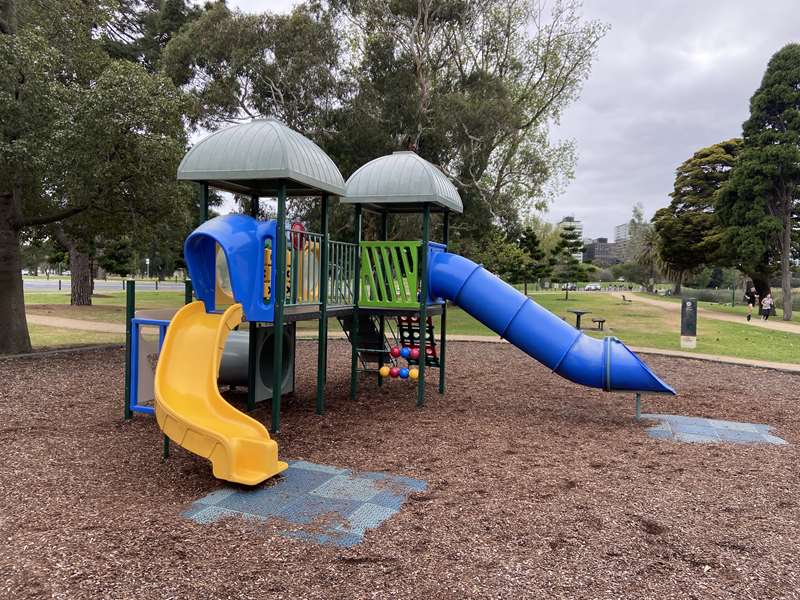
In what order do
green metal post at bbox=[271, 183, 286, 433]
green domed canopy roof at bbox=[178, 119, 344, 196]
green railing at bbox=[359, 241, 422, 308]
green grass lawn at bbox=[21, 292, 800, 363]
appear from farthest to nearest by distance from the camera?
green grass lawn at bbox=[21, 292, 800, 363] < green railing at bbox=[359, 241, 422, 308] < green metal post at bbox=[271, 183, 286, 433] < green domed canopy roof at bbox=[178, 119, 344, 196]

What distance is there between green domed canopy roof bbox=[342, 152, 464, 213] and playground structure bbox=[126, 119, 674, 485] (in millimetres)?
22

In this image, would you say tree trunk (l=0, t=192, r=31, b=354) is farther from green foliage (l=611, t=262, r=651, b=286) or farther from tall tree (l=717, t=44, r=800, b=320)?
green foliage (l=611, t=262, r=651, b=286)

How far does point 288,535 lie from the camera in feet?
13.3

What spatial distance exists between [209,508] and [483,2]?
22474 millimetres

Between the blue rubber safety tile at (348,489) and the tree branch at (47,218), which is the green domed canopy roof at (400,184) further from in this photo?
the tree branch at (47,218)

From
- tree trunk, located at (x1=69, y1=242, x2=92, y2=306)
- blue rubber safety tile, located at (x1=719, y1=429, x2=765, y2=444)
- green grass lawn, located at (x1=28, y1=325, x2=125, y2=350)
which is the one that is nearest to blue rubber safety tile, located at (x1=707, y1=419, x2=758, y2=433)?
blue rubber safety tile, located at (x1=719, y1=429, x2=765, y2=444)

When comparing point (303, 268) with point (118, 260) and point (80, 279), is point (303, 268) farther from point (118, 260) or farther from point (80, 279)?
point (118, 260)

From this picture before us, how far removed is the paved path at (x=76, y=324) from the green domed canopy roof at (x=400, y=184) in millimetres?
11591

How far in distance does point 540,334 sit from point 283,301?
384 centimetres

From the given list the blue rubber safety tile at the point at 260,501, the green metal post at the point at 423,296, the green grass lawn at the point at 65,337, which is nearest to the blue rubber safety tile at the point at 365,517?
the blue rubber safety tile at the point at 260,501

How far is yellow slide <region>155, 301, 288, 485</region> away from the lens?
4.88 metres

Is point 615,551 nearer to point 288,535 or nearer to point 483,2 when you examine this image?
point 288,535

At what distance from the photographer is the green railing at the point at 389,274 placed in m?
8.66

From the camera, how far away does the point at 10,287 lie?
39.0ft
